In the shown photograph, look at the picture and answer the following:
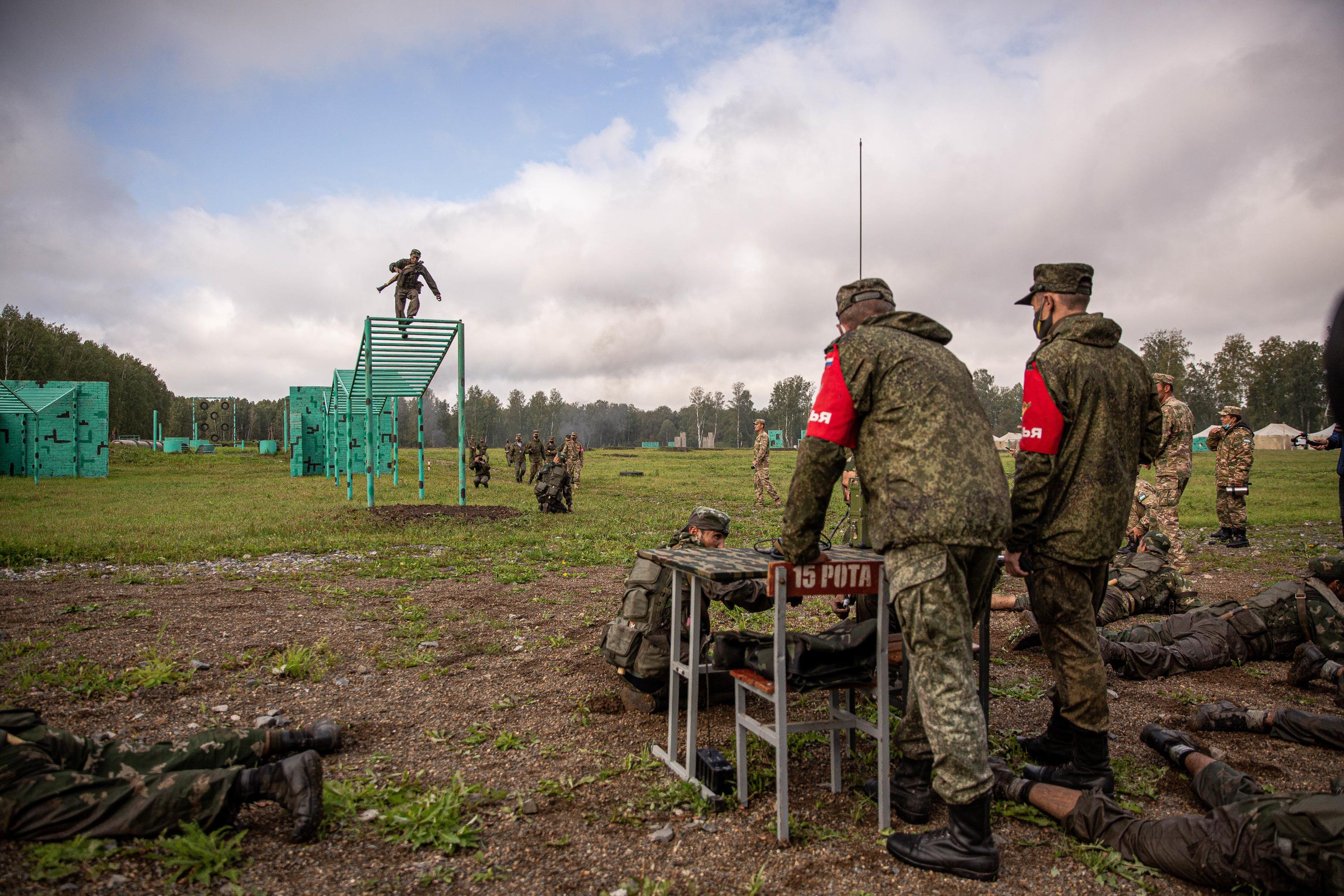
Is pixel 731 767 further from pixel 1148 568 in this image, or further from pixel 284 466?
pixel 284 466

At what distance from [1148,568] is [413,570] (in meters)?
8.51

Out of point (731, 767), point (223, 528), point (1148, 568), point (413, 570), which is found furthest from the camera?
point (223, 528)

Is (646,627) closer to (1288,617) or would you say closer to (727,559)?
(727,559)

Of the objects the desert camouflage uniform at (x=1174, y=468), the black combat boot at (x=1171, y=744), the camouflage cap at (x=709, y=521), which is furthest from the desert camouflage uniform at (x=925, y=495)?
the desert camouflage uniform at (x=1174, y=468)

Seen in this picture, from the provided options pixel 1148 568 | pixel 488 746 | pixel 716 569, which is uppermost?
pixel 716 569

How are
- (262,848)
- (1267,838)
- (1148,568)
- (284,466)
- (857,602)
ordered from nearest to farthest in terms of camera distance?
(1267,838) < (262,848) < (857,602) < (1148,568) < (284,466)

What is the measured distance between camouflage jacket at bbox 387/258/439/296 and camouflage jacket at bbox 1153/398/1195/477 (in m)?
13.6

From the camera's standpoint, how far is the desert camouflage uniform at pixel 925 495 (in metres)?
3.09

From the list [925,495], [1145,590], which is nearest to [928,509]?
[925,495]

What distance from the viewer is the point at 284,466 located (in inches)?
1543

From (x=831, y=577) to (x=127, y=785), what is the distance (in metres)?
3.02

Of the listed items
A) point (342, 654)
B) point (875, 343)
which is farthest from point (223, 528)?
point (875, 343)

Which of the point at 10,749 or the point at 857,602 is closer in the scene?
the point at 10,749

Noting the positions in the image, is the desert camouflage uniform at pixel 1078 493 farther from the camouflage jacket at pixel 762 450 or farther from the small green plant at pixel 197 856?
the camouflage jacket at pixel 762 450
